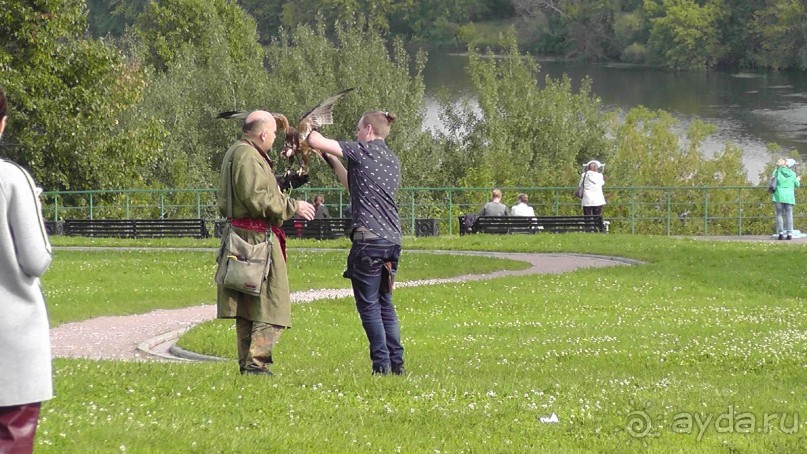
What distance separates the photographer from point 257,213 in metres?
9.12

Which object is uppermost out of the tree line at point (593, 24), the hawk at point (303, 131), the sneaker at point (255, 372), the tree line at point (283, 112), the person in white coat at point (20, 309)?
the tree line at point (593, 24)

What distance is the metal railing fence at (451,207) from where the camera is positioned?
36031 millimetres

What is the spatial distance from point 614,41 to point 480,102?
60007mm

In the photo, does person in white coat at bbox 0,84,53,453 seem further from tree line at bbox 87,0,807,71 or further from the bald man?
tree line at bbox 87,0,807,71

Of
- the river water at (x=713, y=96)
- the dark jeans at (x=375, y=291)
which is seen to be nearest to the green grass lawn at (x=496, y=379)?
the dark jeans at (x=375, y=291)

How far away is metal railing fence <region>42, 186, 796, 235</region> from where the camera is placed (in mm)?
36031

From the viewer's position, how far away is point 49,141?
130ft

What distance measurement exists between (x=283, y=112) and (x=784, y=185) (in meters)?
22.7

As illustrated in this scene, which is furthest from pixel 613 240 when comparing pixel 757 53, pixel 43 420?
pixel 757 53

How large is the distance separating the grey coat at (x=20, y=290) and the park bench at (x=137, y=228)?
1046 inches

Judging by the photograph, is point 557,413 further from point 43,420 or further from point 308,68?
point 308,68

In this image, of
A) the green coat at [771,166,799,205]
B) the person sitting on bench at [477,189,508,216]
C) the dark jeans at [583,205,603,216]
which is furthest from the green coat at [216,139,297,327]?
the dark jeans at [583,205,603,216]

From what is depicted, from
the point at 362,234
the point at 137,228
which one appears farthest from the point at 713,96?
the point at 362,234

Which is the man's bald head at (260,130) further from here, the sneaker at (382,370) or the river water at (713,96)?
the river water at (713,96)
